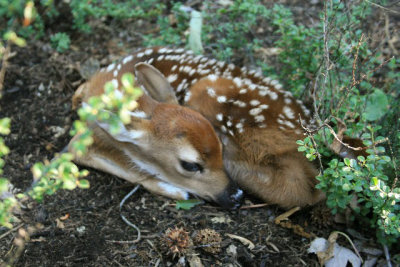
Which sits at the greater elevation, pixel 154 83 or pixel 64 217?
pixel 154 83

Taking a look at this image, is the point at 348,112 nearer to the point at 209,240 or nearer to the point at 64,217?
the point at 209,240

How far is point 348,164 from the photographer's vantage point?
8.24ft

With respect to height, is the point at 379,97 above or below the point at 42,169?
below

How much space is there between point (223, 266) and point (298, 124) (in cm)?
115

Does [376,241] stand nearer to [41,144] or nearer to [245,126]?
[245,126]

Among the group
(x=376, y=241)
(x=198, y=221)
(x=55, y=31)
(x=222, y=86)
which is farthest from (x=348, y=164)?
(x=55, y=31)

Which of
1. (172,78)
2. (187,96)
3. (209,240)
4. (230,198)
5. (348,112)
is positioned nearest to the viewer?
(209,240)

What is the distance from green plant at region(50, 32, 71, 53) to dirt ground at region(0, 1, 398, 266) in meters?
0.56

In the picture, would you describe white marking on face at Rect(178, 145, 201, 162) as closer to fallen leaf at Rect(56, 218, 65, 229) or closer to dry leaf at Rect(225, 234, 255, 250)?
dry leaf at Rect(225, 234, 255, 250)

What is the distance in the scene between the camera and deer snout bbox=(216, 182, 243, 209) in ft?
10.6

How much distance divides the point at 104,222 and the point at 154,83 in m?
1.04

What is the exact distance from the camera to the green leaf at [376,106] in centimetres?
354

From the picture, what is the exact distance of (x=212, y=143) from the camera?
10.2 ft

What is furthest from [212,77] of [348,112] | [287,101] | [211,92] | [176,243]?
[176,243]
